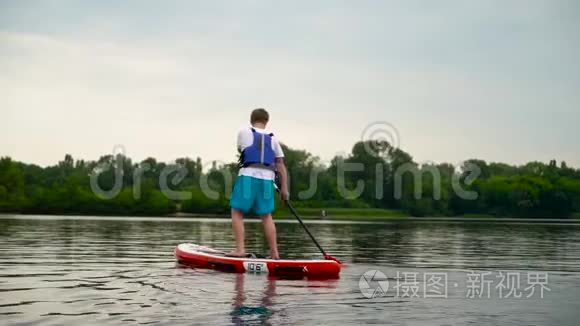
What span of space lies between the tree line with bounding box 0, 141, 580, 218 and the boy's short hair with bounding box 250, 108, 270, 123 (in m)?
75.9

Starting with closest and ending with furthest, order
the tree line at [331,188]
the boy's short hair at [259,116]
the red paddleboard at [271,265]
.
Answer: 1. the red paddleboard at [271,265]
2. the boy's short hair at [259,116]
3. the tree line at [331,188]

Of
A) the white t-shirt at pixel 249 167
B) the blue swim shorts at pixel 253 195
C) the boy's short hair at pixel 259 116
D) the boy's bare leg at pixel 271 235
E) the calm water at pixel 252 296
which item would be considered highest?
the boy's short hair at pixel 259 116

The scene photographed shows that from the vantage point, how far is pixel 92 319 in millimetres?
5457

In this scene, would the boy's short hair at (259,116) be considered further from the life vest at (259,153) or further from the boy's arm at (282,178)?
the boy's arm at (282,178)

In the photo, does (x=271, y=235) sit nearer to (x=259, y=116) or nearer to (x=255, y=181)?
(x=255, y=181)

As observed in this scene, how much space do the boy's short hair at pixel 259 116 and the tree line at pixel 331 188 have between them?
7594 centimetres

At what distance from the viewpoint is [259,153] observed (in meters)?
10.0

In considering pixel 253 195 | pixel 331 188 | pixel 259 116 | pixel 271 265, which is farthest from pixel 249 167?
pixel 331 188

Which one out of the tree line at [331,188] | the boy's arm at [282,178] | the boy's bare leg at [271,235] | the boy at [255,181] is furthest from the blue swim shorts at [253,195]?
the tree line at [331,188]

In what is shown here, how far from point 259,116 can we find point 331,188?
96.1 metres

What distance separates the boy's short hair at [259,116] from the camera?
1021cm

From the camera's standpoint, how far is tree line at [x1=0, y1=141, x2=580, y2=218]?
93875 mm

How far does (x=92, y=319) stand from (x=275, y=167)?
5138 mm

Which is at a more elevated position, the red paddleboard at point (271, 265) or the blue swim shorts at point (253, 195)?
the blue swim shorts at point (253, 195)
